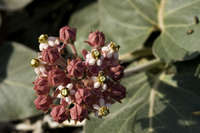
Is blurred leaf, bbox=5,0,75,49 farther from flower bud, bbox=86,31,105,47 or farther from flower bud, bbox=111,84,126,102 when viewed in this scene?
flower bud, bbox=111,84,126,102

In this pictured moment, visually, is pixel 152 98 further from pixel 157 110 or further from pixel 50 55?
pixel 50 55

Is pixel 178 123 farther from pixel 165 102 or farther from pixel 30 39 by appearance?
pixel 30 39

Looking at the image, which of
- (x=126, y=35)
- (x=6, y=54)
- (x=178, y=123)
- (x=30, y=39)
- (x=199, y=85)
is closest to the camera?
(x=178, y=123)

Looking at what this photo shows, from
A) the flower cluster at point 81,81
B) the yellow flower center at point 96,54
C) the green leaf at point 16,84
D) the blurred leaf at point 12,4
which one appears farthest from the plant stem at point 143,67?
the blurred leaf at point 12,4

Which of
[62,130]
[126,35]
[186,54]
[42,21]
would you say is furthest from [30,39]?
[186,54]

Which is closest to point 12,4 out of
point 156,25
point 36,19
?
point 36,19

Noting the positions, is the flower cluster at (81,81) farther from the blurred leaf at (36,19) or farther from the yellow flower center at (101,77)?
the blurred leaf at (36,19)

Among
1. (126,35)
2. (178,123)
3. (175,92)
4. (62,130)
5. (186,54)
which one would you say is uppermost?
(126,35)

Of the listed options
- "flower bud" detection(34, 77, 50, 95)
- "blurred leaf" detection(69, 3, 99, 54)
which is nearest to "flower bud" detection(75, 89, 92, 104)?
"flower bud" detection(34, 77, 50, 95)
